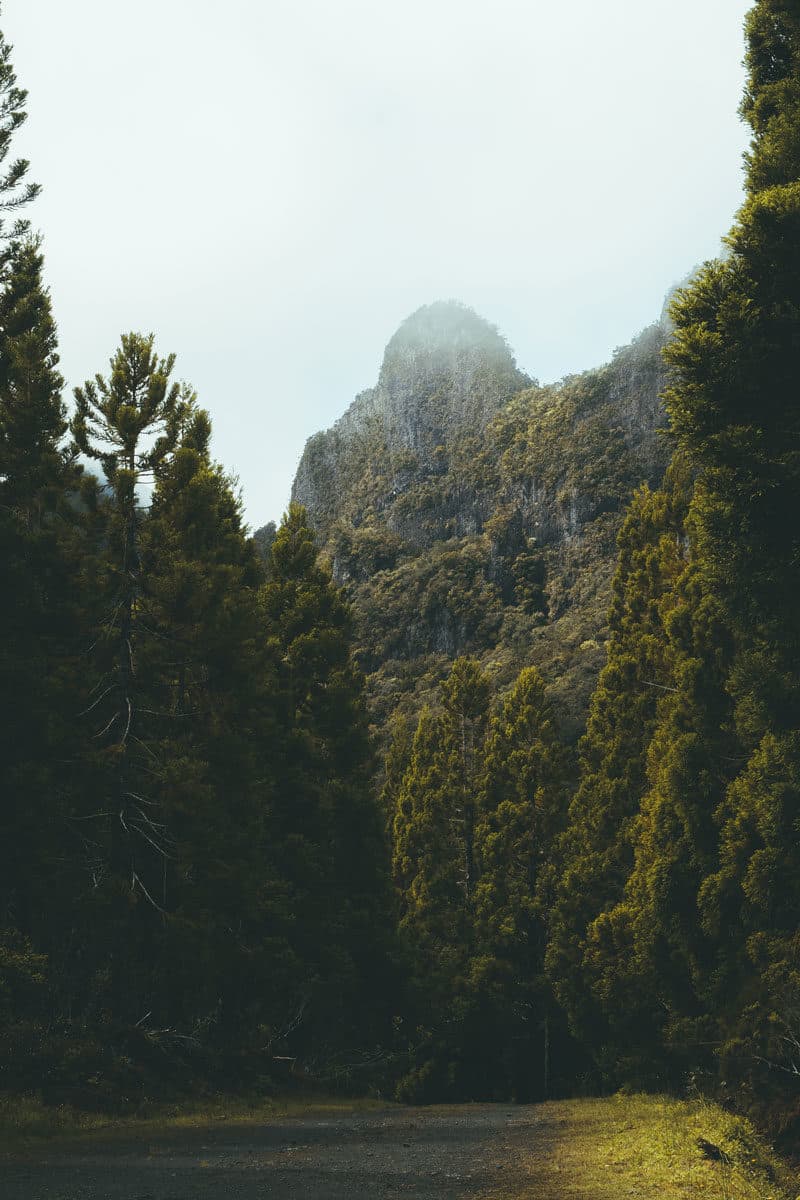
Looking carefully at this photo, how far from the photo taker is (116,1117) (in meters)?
12.9

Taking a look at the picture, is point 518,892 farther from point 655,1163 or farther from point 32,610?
point 655,1163

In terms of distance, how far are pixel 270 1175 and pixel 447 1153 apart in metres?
2.97

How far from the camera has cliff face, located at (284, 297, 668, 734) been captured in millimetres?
111375

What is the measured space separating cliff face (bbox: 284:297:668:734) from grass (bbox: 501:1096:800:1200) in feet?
210

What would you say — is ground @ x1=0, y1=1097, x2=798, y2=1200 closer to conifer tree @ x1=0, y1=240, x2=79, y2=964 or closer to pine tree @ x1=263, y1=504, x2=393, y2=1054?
conifer tree @ x1=0, y1=240, x2=79, y2=964

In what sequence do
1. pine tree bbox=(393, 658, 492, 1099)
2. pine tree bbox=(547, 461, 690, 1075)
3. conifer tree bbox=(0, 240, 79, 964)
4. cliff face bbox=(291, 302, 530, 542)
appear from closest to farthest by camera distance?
1. conifer tree bbox=(0, 240, 79, 964)
2. pine tree bbox=(547, 461, 690, 1075)
3. pine tree bbox=(393, 658, 492, 1099)
4. cliff face bbox=(291, 302, 530, 542)

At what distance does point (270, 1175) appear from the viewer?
27.3 feet

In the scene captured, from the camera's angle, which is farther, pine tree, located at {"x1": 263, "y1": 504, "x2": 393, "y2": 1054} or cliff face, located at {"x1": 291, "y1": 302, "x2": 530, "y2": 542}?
cliff face, located at {"x1": 291, "y1": 302, "x2": 530, "y2": 542}

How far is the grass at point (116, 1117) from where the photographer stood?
10.6 meters

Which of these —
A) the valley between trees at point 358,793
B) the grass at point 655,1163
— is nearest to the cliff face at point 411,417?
A: the valley between trees at point 358,793

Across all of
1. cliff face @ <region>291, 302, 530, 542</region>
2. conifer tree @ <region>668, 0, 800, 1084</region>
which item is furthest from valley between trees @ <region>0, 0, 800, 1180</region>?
cliff face @ <region>291, 302, 530, 542</region>

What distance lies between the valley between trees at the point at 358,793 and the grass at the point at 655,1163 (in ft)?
1.68

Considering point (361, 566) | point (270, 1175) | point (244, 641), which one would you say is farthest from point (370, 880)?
point (361, 566)

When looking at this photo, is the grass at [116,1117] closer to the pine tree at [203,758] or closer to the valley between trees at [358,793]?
the valley between trees at [358,793]
